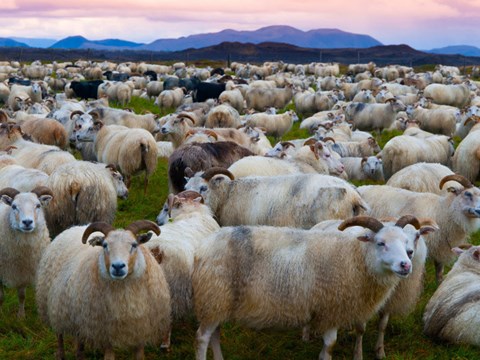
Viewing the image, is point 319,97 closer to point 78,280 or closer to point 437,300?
point 437,300

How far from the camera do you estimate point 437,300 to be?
18.6ft

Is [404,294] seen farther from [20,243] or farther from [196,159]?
[196,159]

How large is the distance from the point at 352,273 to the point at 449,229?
103 inches

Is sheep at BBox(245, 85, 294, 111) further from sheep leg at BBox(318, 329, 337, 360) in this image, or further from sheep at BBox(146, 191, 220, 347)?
sheep leg at BBox(318, 329, 337, 360)

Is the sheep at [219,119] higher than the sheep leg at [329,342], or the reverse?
the sheep at [219,119]

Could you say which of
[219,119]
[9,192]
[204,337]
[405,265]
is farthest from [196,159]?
[219,119]

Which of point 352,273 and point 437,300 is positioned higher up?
point 352,273

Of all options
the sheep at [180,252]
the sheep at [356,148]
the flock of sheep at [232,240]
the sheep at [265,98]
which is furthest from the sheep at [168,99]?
the sheep at [180,252]

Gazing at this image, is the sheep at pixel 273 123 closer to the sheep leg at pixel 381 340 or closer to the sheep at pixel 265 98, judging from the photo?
the sheep at pixel 265 98

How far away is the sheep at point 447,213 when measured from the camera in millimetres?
6781

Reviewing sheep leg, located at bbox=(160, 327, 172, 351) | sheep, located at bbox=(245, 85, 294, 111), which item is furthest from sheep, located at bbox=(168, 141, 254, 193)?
sheep, located at bbox=(245, 85, 294, 111)

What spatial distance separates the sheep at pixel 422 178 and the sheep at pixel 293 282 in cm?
408

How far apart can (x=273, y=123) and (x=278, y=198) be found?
1015 cm

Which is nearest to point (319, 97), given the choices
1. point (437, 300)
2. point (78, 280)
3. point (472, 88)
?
point (472, 88)
